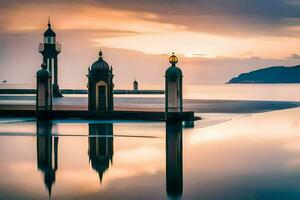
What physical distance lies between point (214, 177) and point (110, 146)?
335 inches

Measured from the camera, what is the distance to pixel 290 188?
47.4 ft

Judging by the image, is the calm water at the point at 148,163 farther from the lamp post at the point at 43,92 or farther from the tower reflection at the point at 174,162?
the lamp post at the point at 43,92

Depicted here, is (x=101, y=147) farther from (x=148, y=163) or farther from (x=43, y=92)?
(x=43, y=92)

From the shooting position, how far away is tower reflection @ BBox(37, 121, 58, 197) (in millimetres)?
16109

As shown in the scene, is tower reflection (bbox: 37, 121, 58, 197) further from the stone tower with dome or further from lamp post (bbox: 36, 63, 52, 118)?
the stone tower with dome

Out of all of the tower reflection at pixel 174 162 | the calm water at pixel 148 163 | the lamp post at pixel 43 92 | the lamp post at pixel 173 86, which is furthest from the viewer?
the lamp post at pixel 43 92

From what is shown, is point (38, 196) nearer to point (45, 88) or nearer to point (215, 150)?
point (215, 150)

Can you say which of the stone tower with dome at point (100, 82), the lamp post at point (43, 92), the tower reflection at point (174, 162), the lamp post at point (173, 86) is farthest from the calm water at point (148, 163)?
the stone tower with dome at point (100, 82)

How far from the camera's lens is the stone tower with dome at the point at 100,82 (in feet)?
124

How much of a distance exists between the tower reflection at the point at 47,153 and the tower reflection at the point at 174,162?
3219 millimetres

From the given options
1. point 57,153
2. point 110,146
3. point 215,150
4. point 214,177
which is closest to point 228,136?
point 215,150

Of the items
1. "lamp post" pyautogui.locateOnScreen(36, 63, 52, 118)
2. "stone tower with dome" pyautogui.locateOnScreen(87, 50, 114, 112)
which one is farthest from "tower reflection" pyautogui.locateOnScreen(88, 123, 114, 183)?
"lamp post" pyautogui.locateOnScreen(36, 63, 52, 118)

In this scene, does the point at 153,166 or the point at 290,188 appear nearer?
the point at 290,188

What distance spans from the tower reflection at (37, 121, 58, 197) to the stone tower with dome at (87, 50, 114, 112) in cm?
652
